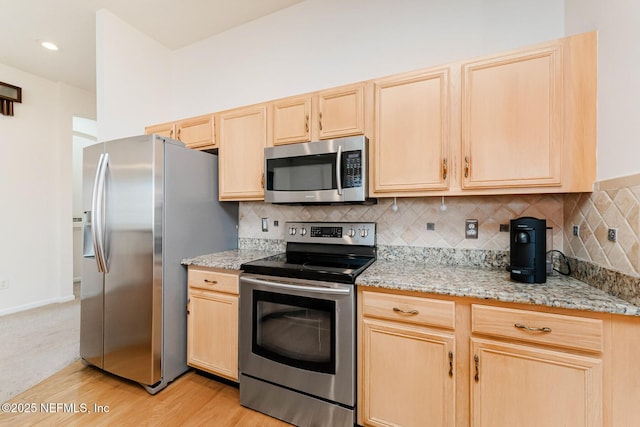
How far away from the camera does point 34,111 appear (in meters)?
3.61

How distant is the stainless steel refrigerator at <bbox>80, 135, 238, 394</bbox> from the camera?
6.27 feet

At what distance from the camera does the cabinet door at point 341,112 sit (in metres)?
1.86

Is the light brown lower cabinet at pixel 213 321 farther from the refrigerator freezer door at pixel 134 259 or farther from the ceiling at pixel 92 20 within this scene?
the ceiling at pixel 92 20

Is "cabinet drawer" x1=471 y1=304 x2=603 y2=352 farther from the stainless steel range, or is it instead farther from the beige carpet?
the beige carpet

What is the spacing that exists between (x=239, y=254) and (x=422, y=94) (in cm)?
183

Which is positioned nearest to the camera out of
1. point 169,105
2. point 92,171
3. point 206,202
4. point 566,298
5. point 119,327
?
point 566,298

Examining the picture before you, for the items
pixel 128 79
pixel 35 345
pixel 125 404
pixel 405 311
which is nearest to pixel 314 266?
pixel 405 311

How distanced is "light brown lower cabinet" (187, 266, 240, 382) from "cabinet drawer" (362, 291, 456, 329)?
949 mm

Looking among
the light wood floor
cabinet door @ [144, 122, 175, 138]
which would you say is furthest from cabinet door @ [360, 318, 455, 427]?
cabinet door @ [144, 122, 175, 138]

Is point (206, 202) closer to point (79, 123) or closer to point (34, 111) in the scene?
point (34, 111)

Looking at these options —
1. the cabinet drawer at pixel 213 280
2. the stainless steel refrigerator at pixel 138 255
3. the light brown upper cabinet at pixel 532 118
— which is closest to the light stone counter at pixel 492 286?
the light brown upper cabinet at pixel 532 118

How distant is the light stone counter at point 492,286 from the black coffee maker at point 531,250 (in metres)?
0.05

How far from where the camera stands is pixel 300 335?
1.67 metres

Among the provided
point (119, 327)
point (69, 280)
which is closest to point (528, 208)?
point (119, 327)
